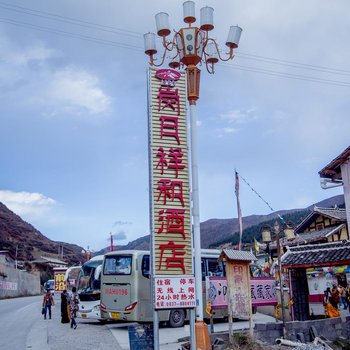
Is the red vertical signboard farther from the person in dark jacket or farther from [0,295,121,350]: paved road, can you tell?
the person in dark jacket

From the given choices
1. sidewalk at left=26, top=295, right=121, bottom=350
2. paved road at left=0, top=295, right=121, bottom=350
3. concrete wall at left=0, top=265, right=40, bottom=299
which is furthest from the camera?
concrete wall at left=0, top=265, right=40, bottom=299

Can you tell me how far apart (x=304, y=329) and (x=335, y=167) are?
6.72 m

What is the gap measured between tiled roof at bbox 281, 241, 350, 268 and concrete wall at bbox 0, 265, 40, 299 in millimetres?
42578

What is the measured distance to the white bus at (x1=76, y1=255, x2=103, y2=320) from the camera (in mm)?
20797

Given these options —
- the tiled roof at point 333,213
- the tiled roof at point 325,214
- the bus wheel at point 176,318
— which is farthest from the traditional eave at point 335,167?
the tiled roof at point 333,213

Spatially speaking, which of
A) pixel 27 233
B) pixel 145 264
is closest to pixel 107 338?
pixel 145 264

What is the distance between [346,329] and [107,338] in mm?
8209

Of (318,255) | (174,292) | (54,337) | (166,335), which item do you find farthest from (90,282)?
(174,292)

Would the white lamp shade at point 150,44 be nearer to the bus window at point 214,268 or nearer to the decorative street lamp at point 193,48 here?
the decorative street lamp at point 193,48

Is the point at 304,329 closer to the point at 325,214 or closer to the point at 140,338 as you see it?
the point at 140,338

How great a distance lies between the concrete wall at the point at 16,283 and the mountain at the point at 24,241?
69.2 ft

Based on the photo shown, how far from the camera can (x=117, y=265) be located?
18109mm

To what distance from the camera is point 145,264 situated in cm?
1772

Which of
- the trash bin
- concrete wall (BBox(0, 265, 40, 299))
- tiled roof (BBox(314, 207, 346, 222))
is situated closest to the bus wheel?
the trash bin
